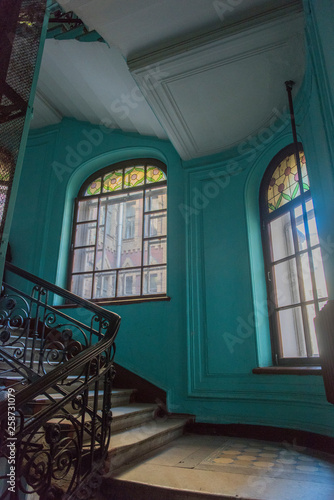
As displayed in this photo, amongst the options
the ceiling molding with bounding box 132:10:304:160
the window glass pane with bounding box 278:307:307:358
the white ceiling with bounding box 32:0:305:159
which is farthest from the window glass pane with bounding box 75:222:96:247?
the window glass pane with bounding box 278:307:307:358

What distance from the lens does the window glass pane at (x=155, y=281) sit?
4367 mm

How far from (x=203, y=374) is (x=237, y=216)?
1.78 metres

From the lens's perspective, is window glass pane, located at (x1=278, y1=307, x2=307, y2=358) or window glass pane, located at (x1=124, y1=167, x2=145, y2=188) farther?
window glass pane, located at (x1=124, y1=167, x2=145, y2=188)

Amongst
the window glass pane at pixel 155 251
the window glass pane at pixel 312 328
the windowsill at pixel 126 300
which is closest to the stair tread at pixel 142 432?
the windowsill at pixel 126 300

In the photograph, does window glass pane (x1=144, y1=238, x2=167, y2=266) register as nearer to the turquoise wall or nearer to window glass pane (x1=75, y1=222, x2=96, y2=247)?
the turquoise wall

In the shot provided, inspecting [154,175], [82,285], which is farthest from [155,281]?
[154,175]

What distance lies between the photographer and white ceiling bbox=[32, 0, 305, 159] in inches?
107

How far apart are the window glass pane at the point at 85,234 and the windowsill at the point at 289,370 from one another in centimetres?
292

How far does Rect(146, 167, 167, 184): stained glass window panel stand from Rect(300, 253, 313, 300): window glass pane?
2381mm

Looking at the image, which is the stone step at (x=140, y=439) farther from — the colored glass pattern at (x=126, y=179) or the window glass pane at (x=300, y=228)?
the colored glass pattern at (x=126, y=179)

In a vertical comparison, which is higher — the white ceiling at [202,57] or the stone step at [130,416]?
the white ceiling at [202,57]

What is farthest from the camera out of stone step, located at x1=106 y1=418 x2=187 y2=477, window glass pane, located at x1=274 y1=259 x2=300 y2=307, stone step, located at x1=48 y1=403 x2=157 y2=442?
window glass pane, located at x1=274 y1=259 x2=300 y2=307

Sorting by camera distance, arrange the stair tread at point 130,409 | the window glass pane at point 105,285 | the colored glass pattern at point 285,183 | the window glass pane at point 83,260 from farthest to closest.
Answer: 1. the window glass pane at point 83,260
2. the window glass pane at point 105,285
3. the colored glass pattern at point 285,183
4. the stair tread at point 130,409

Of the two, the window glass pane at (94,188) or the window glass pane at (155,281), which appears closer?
the window glass pane at (155,281)
